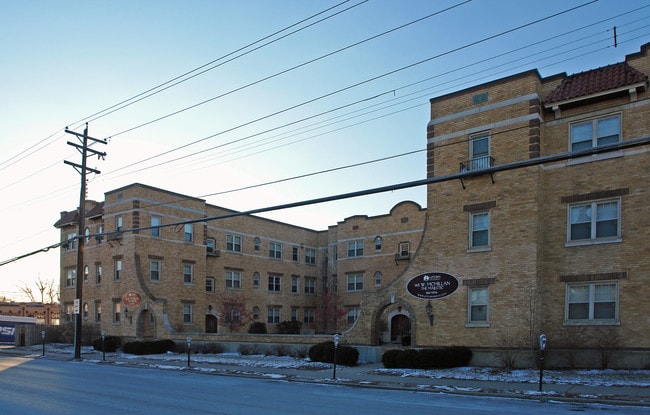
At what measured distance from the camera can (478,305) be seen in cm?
2211

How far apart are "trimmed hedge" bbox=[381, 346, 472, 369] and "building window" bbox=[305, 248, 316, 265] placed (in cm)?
3271

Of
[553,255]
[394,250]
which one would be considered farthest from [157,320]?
[553,255]

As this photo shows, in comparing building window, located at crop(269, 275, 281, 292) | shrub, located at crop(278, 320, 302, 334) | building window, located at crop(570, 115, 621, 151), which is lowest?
shrub, located at crop(278, 320, 302, 334)

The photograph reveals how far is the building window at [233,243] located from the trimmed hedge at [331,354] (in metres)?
21.8

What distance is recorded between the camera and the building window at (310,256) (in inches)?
2136

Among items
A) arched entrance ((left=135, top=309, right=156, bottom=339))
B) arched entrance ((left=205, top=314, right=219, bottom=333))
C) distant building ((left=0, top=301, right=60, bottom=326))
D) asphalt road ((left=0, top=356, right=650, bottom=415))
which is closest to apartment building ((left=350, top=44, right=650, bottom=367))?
asphalt road ((left=0, top=356, right=650, bottom=415))

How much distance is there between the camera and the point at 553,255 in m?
21.3

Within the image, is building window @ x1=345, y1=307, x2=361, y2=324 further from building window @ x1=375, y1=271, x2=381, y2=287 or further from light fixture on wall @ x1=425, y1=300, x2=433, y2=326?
light fixture on wall @ x1=425, y1=300, x2=433, y2=326

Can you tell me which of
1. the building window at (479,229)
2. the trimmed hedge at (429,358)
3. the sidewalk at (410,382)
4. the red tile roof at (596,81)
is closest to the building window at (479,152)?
the building window at (479,229)

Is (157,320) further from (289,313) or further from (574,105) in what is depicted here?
(574,105)

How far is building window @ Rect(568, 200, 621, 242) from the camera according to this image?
20.1 meters

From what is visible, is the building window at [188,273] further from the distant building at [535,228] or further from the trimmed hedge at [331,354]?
the distant building at [535,228]

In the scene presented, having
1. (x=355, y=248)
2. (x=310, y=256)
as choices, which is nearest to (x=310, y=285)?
(x=310, y=256)

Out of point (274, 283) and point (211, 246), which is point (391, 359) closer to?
point (211, 246)
